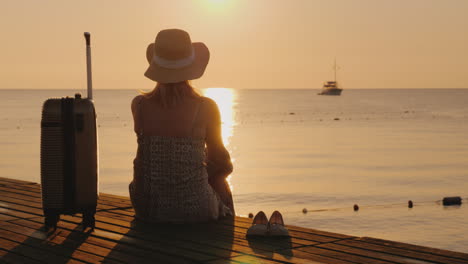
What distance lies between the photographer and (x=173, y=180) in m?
6.04

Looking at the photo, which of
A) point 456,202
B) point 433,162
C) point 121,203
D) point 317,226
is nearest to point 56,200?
point 121,203

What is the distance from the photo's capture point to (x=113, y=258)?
5062mm

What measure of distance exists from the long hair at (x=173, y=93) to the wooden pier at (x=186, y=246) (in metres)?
1.09

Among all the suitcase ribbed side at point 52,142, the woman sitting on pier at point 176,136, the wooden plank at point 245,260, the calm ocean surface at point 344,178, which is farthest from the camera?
the calm ocean surface at point 344,178

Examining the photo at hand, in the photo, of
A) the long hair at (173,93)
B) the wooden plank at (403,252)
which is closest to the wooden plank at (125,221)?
the wooden plank at (403,252)

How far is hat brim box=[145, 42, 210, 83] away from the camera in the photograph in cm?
585

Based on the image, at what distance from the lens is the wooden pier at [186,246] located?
5043mm

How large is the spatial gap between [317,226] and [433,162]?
1856 cm

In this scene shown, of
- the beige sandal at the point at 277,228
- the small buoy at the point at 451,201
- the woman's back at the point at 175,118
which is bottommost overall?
the small buoy at the point at 451,201

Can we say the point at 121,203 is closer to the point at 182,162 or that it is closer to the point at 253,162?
the point at 182,162

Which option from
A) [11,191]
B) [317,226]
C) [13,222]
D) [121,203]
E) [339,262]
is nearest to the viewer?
[339,262]

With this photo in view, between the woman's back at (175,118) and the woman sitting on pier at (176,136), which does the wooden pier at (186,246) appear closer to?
the woman sitting on pier at (176,136)

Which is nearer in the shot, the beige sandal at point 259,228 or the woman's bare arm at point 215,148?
the beige sandal at point 259,228

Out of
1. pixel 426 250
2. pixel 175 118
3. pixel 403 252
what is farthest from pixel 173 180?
pixel 426 250
